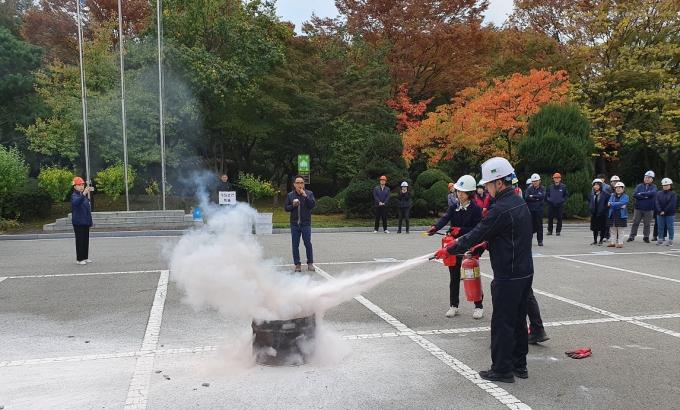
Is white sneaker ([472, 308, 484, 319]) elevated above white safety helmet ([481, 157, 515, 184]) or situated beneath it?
situated beneath

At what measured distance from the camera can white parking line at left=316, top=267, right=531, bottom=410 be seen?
4.33 meters

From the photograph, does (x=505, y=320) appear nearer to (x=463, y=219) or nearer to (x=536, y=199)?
(x=463, y=219)

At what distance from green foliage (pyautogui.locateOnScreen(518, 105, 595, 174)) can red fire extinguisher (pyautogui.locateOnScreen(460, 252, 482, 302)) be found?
20.1m

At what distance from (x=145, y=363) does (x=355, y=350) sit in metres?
2.16

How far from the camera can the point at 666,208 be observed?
14883 millimetres

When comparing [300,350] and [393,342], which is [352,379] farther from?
[393,342]

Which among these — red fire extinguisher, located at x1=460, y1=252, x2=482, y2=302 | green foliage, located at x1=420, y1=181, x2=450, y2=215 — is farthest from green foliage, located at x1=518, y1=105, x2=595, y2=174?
red fire extinguisher, located at x1=460, y1=252, x2=482, y2=302

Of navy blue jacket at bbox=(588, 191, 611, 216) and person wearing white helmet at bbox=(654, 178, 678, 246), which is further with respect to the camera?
navy blue jacket at bbox=(588, 191, 611, 216)

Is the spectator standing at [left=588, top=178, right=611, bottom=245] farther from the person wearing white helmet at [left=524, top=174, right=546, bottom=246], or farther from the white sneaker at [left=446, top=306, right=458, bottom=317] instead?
the white sneaker at [left=446, top=306, right=458, bottom=317]

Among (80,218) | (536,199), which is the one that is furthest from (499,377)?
(536,199)

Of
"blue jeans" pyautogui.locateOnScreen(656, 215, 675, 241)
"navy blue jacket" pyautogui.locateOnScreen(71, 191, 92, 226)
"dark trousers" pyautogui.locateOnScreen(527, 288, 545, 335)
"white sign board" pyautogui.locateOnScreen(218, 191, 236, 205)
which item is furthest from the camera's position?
"white sign board" pyautogui.locateOnScreen(218, 191, 236, 205)

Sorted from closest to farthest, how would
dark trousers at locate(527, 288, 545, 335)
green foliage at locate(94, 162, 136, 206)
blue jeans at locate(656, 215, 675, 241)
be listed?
dark trousers at locate(527, 288, 545, 335) → blue jeans at locate(656, 215, 675, 241) → green foliage at locate(94, 162, 136, 206)

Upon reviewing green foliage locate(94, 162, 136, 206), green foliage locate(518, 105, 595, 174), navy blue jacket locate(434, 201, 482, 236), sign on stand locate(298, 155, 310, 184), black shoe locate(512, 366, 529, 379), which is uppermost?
green foliage locate(518, 105, 595, 174)

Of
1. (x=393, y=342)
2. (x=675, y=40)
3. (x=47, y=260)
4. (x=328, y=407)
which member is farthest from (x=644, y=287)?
(x=675, y=40)
